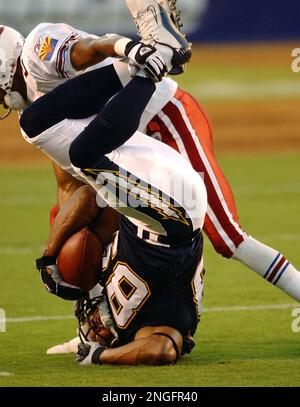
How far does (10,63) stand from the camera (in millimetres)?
5887

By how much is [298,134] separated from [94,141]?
1224cm

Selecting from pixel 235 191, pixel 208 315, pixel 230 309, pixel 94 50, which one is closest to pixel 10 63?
pixel 94 50

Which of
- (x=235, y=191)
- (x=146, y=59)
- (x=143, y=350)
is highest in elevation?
(x=146, y=59)

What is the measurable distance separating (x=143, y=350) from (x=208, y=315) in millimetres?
1623

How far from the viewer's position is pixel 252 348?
19.1 ft

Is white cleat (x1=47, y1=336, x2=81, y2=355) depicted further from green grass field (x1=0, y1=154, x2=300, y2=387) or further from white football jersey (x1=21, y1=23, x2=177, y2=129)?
white football jersey (x1=21, y1=23, x2=177, y2=129)

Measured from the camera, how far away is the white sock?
5715 mm

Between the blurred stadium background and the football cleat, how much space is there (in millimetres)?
1470

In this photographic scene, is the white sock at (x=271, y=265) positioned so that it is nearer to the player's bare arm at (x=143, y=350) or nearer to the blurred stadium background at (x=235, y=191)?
the blurred stadium background at (x=235, y=191)

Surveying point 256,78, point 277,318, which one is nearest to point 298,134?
point 256,78

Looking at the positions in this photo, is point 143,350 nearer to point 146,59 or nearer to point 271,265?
point 271,265

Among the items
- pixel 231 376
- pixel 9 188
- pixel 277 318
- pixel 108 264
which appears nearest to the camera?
pixel 231 376

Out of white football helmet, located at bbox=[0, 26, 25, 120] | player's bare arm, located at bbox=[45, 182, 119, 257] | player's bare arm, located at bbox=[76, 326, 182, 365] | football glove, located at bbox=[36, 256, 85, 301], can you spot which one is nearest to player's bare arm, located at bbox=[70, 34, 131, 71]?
white football helmet, located at bbox=[0, 26, 25, 120]

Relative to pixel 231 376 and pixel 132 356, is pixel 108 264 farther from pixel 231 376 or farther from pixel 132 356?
pixel 231 376
